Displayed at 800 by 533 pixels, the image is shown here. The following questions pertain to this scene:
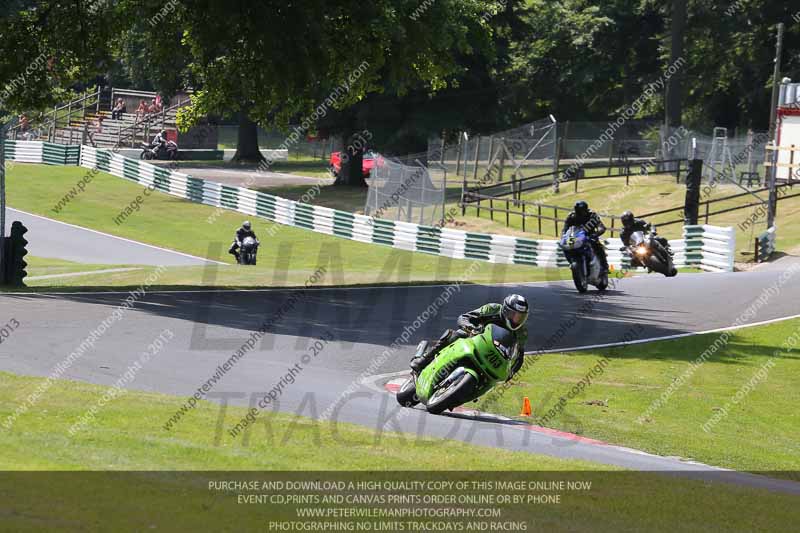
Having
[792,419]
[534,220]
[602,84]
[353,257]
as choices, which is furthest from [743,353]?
[602,84]

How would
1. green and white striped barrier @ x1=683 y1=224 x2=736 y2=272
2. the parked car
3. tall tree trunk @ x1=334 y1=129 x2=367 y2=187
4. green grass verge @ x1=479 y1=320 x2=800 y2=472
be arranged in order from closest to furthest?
green grass verge @ x1=479 y1=320 x2=800 y2=472 → green and white striped barrier @ x1=683 y1=224 x2=736 y2=272 → tall tree trunk @ x1=334 y1=129 x2=367 y2=187 → the parked car

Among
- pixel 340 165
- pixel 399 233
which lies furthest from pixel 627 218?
pixel 340 165

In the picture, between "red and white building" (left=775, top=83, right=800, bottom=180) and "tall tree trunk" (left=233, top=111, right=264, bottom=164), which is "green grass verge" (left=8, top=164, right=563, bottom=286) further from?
"red and white building" (left=775, top=83, right=800, bottom=180)

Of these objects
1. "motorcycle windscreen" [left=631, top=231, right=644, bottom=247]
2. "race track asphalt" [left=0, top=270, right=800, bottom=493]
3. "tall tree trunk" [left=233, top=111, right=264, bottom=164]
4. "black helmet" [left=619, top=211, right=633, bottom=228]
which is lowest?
"race track asphalt" [left=0, top=270, right=800, bottom=493]

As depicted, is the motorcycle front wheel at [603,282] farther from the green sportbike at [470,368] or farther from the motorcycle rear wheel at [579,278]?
the green sportbike at [470,368]

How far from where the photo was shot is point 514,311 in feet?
39.7

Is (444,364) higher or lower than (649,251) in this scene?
lower

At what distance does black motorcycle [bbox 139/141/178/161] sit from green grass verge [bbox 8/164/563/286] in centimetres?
550

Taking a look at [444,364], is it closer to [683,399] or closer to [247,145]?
[683,399]

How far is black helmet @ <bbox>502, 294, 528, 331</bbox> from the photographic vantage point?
12.1 m

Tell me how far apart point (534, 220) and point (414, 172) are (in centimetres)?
677

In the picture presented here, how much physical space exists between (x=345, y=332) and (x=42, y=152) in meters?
44.2

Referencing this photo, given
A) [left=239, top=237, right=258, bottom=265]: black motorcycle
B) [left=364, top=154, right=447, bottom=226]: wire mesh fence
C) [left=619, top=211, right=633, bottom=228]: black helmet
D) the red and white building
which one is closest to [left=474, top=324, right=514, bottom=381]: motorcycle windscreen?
[left=619, top=211, right=633, bottom=228]: black helmet
